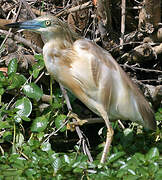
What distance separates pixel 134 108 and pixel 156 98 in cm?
76

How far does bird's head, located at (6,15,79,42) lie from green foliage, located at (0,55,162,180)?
1.35 feet

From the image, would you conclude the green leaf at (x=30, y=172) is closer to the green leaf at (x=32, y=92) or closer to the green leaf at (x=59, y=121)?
the green leaf at (x=59, y=121)

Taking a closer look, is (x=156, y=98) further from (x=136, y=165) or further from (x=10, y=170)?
(x=10, y=170)

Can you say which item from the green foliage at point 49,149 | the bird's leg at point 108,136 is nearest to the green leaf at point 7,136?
the green foliage at point 49,149

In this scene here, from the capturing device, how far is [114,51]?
4.29m

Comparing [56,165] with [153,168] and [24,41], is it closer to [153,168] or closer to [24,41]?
[153,168]

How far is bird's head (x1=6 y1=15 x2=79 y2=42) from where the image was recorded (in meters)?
3.08

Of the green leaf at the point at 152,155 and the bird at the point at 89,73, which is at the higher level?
Result: the bird at the point at 89,73

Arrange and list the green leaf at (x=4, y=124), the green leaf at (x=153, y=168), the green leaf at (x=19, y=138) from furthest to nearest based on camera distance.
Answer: the green leaf at (x=19, y=138), the green leaf at (x=4, y=124), the green leaf at (x=153, y=168)

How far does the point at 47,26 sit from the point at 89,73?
1.48 feet

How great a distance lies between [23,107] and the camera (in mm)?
3406

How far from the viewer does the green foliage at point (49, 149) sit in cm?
283

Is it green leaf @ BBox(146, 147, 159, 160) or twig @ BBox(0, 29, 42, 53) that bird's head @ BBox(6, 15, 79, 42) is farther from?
green leaf @ BBox(146, 147, 159, 160)

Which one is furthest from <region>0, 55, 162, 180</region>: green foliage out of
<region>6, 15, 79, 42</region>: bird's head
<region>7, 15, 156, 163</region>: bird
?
<region>6, 15, 79, 42</region>: bird's head
